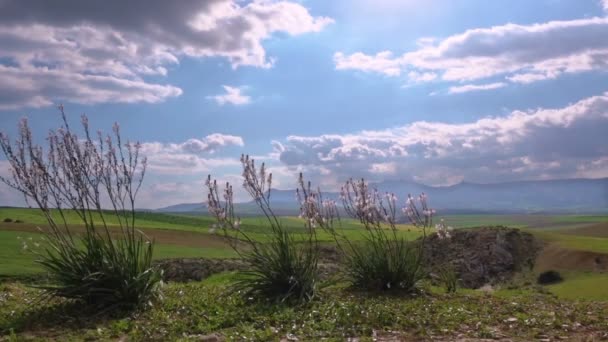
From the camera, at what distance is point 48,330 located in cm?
916

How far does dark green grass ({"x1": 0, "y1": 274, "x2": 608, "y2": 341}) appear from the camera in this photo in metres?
8.78

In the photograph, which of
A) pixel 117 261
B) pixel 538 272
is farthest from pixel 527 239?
pixel 117 261

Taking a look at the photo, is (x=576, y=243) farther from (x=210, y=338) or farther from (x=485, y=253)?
(x=210, y=338)

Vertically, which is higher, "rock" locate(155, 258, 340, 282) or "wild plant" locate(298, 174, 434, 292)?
"wild plant" locate(298, 174, 434, 292)

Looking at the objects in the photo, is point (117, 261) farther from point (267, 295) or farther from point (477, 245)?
point (477, 245)

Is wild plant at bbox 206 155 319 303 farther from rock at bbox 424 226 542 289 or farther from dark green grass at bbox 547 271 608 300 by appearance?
rock at bbox 424 226 542 289

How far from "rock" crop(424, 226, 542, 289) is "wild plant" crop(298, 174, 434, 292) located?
14.3 meters

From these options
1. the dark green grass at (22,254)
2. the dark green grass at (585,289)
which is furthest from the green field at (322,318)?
the dark green grass at (585,289)

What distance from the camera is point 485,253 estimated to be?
1193 inches

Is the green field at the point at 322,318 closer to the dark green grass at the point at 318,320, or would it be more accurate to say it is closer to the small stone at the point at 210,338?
the dark green grass at the point at 318,320

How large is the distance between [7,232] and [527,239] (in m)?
31.3

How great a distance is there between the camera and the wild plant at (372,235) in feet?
40.5

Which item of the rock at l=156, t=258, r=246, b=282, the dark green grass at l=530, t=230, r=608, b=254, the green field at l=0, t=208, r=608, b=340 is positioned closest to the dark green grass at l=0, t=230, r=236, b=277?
the green field at l=0, t=208, r=608, b=340

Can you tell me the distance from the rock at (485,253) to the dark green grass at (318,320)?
53.1 ft
